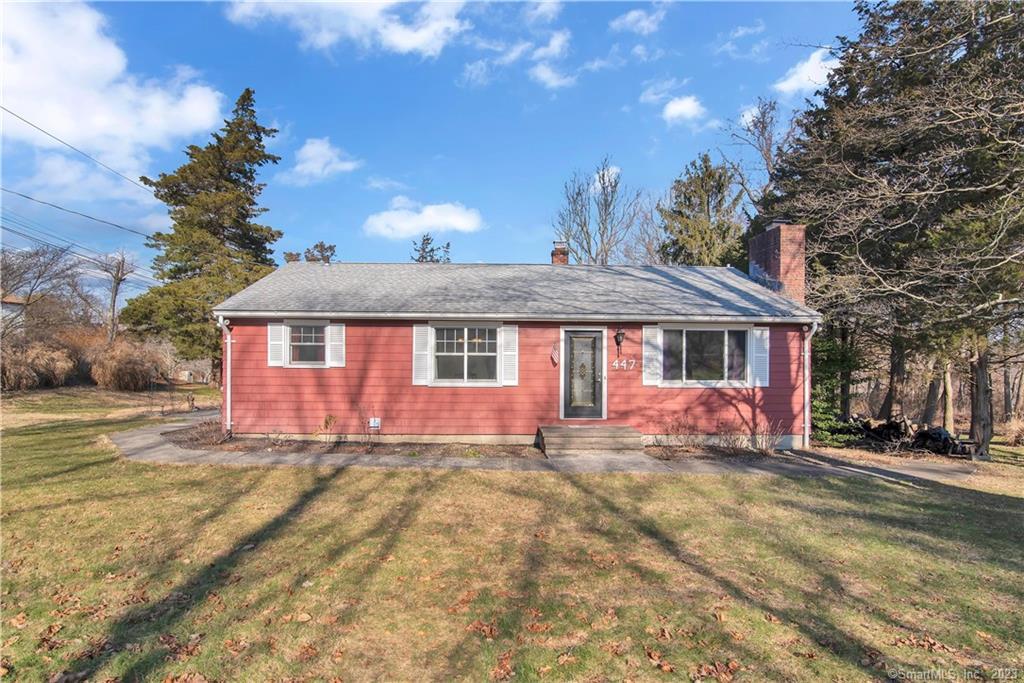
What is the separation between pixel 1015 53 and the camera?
1093cm

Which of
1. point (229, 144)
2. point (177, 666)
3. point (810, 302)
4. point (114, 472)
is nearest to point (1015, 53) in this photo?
point (810, 302)

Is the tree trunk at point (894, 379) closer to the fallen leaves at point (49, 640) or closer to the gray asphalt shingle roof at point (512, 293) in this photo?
the gray asphalt shingle roof at point (512, 293)

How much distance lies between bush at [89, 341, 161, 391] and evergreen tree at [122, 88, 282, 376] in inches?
60.1

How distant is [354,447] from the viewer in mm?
10336

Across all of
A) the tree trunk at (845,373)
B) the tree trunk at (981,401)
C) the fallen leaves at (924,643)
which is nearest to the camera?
the fallen leaves at (924,643)

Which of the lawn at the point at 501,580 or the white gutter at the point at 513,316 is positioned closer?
the lawn at the point at 501,580

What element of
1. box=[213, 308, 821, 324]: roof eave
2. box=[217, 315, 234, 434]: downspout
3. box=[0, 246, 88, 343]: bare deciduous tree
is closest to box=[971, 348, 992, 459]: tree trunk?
box=[213, 308, 821, 324]: roof eave

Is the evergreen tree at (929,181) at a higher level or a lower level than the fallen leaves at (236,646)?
higher

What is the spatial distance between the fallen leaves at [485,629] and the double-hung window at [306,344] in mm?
8215

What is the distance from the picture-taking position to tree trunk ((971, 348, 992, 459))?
11609 mm

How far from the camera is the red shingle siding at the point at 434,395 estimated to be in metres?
10.8

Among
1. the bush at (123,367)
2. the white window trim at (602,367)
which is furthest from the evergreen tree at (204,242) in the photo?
the white window trim at (602,367)

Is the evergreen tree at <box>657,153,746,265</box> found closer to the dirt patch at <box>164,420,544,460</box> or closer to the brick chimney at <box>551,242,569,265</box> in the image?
the brick chimney at <box>551,242,569,265</box>

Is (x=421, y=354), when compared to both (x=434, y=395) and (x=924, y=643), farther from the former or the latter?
(x=924, y=643)
